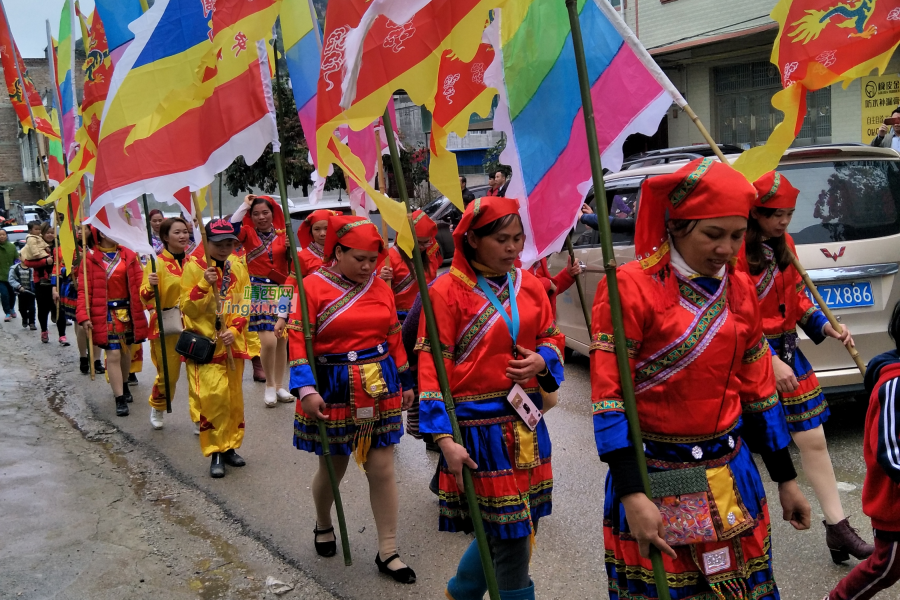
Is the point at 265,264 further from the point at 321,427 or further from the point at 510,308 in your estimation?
the point at 510,308

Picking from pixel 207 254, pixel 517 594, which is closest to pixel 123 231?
pixel 207 254

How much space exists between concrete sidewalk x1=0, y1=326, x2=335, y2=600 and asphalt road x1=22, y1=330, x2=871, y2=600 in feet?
0.57

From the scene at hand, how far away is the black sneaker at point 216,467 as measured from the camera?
20.5ft

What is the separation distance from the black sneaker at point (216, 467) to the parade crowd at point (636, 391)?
0.10 feet

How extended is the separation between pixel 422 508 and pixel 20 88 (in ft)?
25.7

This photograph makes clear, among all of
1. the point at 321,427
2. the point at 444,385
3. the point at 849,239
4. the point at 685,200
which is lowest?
the point at 321,427

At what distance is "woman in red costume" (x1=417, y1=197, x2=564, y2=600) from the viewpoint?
340cm

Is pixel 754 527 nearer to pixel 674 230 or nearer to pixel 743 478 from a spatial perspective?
→ pixel 743 478

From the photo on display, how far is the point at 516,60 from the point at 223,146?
1.92 m

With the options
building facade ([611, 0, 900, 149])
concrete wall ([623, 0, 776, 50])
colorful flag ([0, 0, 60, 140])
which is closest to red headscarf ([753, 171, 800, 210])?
colorful flag ([0, 0, 60, 140])

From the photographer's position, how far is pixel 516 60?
11.8 ft

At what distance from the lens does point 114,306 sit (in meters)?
8.70

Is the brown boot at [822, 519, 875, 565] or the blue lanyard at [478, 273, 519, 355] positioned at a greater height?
the blue lanyard at [478, 273, 519, 355]

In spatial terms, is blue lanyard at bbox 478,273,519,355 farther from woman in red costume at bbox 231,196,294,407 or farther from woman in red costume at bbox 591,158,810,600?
woman in red costume at bbox 231,196,294,407
